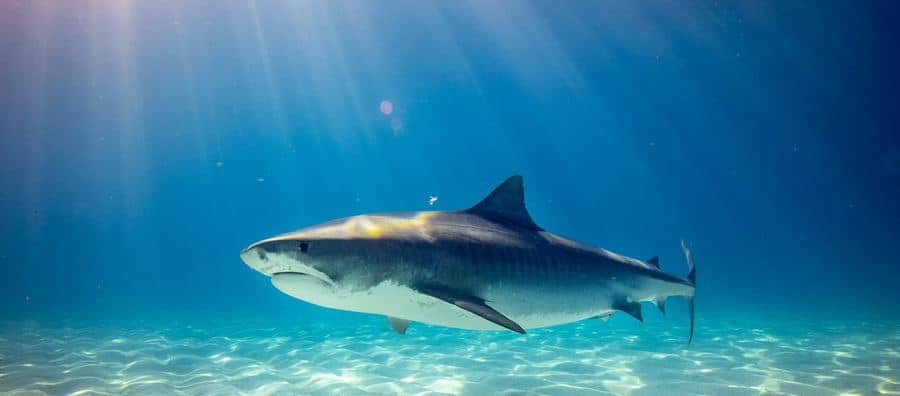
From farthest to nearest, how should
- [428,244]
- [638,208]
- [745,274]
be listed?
1. [638,208]
2. [745,274]
3. [428,244]

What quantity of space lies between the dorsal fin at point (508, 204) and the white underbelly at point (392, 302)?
1.04m

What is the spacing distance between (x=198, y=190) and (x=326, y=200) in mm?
31709

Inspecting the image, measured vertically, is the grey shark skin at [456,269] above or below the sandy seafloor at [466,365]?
above

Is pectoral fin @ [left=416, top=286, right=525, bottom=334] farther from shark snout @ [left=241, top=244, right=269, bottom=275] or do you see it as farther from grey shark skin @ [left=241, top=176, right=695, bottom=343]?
shark snout @ [left=241, top=244, right=269, bottom=275]

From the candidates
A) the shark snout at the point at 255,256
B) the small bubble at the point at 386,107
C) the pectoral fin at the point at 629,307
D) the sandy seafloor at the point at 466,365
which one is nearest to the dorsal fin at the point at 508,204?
the pectoral fin at the point at 629,307

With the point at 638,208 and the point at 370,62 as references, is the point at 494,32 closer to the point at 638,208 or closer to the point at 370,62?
the point at 370,62

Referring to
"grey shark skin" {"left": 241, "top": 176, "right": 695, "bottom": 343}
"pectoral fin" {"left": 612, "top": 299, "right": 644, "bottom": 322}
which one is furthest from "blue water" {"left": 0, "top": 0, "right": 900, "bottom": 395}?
"grey shark skin" {"left": 241, "top": 176, "right": 695, "bottom": 343}

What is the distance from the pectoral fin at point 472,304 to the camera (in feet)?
9.04

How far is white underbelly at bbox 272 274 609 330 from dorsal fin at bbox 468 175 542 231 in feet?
3.41

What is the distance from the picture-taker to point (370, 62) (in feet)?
141

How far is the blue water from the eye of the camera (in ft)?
25.4

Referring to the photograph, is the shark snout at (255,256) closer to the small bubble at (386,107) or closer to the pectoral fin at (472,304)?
the pectoral fin at (472,304)

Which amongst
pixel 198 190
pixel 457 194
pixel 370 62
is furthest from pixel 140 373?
pixel 198 190

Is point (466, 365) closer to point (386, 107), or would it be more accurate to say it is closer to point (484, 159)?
point (386, 107)
